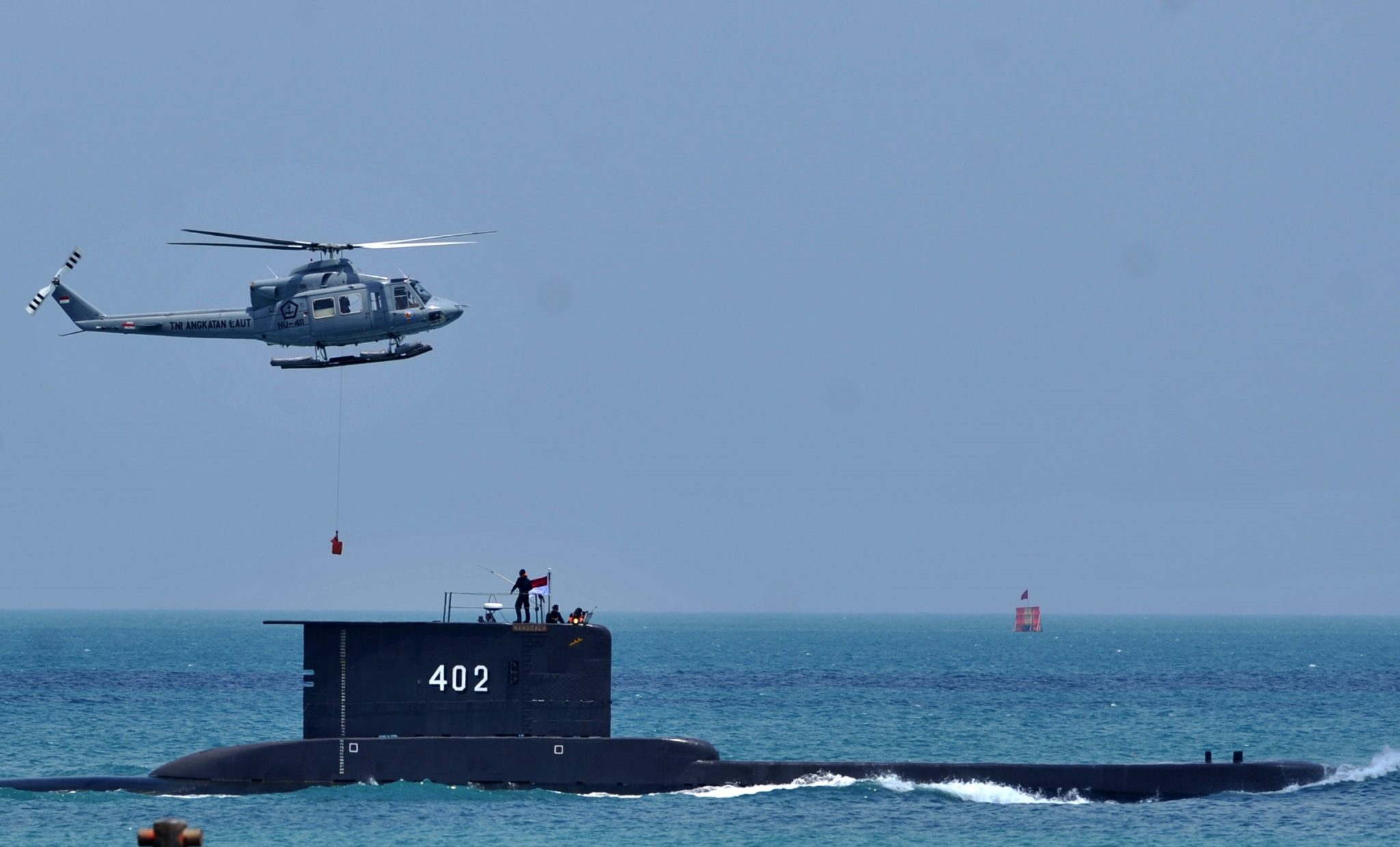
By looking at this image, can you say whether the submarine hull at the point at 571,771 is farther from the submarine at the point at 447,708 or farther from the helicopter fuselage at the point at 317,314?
the helicopter fuselage at the point at 317,314

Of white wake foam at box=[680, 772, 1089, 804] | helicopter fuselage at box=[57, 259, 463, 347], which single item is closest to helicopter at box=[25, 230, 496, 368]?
helicopter fuselage at box=[57, 259, 463, 347]

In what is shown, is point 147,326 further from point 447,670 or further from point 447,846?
point 447,846

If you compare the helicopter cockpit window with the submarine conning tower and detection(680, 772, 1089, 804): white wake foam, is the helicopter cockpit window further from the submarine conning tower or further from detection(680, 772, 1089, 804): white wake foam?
detection(680, 772, 1089, 804): white wake foam

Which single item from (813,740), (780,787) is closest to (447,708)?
(780,787)

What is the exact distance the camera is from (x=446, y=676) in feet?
106

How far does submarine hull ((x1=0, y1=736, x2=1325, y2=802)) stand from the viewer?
32.3m

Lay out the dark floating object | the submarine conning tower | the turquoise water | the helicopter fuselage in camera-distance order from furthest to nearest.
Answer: the helicopter fuselage < the submarine conning tower < the turquoise water < the dark floating object

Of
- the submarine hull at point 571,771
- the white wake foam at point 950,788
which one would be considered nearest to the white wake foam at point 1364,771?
the submarine hull at point 571,771

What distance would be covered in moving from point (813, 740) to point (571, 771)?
78.5 ft

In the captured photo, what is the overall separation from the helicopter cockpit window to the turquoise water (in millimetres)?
11030

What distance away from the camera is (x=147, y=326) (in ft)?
128

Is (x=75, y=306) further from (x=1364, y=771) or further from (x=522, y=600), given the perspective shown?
(x=1364, y=771)

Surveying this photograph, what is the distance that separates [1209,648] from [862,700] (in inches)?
4133

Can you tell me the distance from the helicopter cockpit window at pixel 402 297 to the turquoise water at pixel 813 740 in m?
11.0
